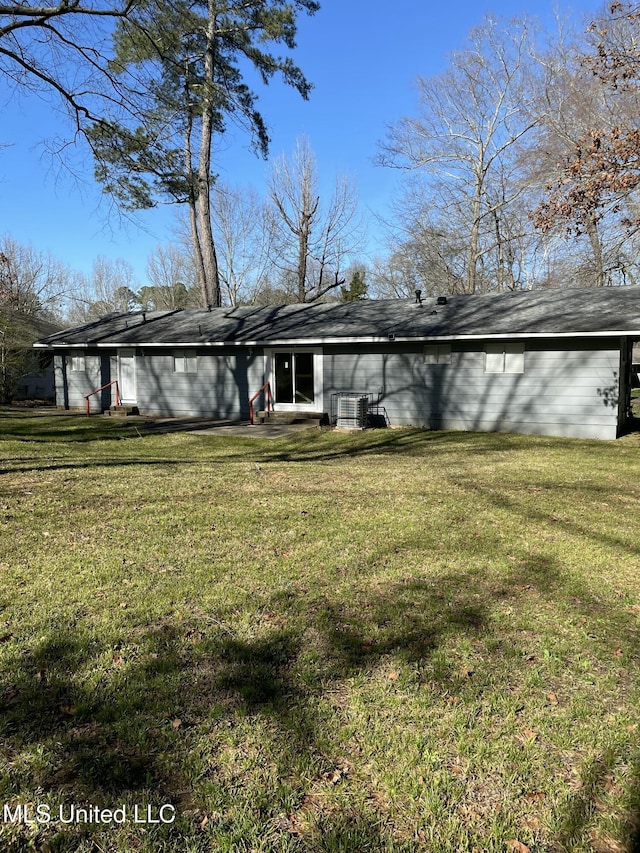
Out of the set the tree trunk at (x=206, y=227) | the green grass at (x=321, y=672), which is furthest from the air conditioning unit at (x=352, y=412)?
the tree trunk at (x=206, y=227)

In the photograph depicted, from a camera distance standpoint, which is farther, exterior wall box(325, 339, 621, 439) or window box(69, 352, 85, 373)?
window box(69, 352, 85, 373)

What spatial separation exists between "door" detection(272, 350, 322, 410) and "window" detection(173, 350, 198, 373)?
2703 millimetres

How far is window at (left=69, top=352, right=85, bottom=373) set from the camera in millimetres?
17453

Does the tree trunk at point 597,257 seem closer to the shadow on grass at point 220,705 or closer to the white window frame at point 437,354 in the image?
the white window frame at point 437,354

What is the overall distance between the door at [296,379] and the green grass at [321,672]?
26.8ft

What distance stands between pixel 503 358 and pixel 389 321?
320 cm

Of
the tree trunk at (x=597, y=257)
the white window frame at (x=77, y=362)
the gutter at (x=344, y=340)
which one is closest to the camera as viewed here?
the gutter at (x=344, y=340)

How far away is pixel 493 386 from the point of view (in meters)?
12.0

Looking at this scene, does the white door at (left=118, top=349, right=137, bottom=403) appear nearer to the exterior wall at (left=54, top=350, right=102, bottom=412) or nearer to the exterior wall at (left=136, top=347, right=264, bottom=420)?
the exterior wall at (left=136, top=347, right=264, bottom=420)

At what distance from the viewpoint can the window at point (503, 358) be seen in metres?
11.7

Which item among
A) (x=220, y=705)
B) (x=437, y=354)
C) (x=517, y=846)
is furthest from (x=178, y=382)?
(x=517, y=846)

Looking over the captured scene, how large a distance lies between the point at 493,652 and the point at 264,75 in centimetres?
1806

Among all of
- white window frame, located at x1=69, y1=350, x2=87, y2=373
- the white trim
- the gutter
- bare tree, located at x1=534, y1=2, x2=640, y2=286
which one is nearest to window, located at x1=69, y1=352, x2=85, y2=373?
white window frame, located at x1=69, y1=350, x2=87, y2=373

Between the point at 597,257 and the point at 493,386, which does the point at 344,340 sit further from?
the point at 597,257
